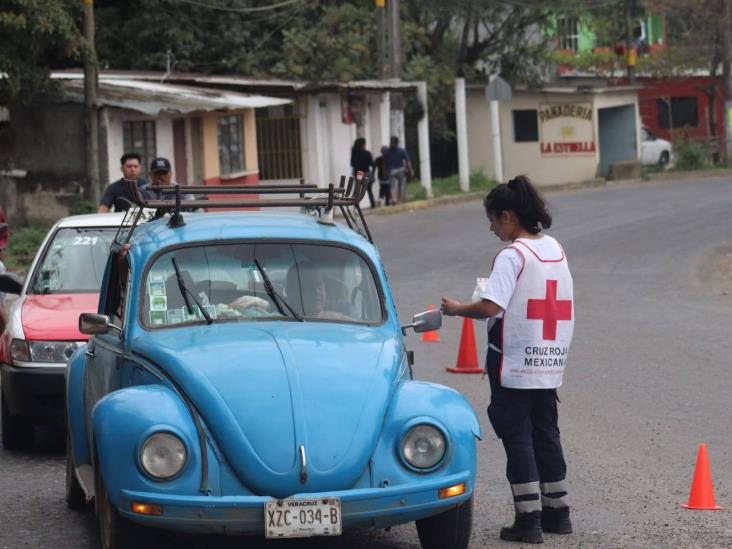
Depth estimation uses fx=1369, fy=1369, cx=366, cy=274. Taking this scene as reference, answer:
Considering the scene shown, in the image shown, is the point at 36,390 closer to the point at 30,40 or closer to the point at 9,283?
the point at 9,283

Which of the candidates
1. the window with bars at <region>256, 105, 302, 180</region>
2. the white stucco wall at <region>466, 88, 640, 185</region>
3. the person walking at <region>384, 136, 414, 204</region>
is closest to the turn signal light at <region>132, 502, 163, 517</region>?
the person walking at <region>384, 136, 414, 204</region>

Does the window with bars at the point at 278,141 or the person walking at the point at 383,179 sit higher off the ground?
the window with bars at the point at 278,141

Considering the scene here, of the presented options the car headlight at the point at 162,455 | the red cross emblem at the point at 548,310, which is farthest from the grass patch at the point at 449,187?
the car headlight at the point at 162,455

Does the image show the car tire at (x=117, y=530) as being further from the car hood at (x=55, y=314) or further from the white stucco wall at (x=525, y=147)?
the white stucco wall at (x=525, y=147)

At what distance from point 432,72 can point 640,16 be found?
9263 millimetres

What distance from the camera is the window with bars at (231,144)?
99.2 feet

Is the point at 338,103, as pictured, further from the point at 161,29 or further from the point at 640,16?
the point at 640,16

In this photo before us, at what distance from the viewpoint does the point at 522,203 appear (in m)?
6.70

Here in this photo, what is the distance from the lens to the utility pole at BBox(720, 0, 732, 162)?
151ft

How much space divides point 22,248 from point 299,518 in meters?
17.8

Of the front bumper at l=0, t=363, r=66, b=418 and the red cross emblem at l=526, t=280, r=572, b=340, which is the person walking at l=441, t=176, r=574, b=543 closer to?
the red cross emblem at l=526, t=280, r=572, b=340

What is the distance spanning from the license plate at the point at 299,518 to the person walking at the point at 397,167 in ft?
90.3

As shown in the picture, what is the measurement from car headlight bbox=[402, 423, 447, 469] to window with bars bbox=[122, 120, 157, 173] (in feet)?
71.3

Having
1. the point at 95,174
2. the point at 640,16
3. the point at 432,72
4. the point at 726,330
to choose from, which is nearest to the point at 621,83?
the point at 640,16
